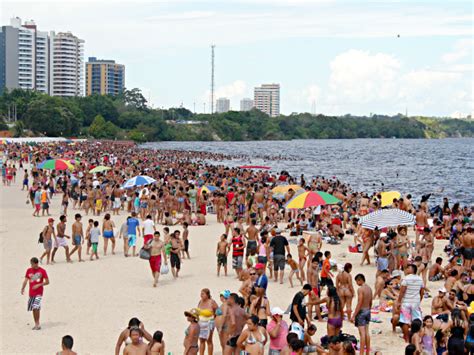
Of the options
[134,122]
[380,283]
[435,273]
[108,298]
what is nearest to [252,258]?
[380,283]

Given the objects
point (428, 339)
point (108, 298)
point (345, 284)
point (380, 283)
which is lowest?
point (108, 298)

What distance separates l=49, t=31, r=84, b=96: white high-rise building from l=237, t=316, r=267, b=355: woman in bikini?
190514 mm

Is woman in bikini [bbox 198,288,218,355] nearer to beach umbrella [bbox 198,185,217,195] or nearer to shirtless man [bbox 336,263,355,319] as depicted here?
shirtless man [bbox 336,263,355,319]

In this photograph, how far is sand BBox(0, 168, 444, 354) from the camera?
441 inches

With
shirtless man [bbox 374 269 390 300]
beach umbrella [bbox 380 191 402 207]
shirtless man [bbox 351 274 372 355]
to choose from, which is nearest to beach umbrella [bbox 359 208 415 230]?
shirtless man [bbox 374 269 390 300]

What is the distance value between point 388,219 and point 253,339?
346 inches

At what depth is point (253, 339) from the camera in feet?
28.0

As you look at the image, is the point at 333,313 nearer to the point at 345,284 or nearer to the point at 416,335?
the point at 345,284

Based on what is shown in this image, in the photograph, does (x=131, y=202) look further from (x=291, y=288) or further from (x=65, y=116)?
(x=65, y=116)

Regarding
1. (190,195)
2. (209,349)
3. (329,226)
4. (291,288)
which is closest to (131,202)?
(190,195)

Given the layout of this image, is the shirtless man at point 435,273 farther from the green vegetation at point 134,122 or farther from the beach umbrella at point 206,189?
the green vegetation at point 134,122

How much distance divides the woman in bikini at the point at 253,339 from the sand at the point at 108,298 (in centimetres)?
222

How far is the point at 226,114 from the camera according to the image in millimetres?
178875

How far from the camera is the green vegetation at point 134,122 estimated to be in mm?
98463
